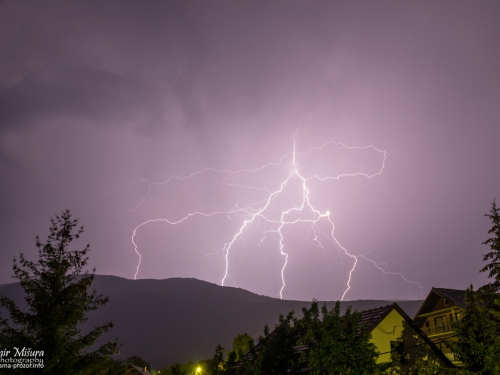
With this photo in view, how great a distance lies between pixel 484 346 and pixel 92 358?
14168 mm

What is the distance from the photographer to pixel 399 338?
57.1 feet

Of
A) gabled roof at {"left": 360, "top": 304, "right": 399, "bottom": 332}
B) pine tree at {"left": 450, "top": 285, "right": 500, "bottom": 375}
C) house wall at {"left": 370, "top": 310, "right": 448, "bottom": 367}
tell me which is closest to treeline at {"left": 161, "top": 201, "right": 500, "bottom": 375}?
pine tree at {"left": 450, "top": 285, "right": 500, "bottom": 375}

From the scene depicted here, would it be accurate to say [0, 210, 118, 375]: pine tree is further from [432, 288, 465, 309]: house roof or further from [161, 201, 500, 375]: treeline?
[432, 288, 465, 309]: house roof

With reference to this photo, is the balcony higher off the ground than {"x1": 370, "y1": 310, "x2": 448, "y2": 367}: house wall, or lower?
lower

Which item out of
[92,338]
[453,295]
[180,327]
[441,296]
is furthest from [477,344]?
[180,327]

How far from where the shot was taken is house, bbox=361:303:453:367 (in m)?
16.8

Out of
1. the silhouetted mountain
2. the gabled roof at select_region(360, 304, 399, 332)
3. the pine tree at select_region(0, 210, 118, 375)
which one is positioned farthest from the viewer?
the silhouetted mountain

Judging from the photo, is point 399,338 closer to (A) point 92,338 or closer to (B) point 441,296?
(A) point 92,338

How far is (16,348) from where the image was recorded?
10641 millimetres

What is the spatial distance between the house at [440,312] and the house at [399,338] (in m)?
16.5

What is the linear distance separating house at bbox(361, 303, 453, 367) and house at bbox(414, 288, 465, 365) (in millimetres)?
16495

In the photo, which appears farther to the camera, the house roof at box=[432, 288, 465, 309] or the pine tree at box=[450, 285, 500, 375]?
the house roof at box=[432, 288, 465, 309]

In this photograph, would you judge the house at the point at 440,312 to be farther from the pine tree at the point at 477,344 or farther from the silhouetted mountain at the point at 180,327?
the silhouetted mountain at the point at 180,327

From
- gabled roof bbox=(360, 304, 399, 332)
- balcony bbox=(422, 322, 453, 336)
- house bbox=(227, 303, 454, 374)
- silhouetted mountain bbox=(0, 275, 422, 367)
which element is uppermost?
gabled roof bbox=(360, 304, 399, 332)
